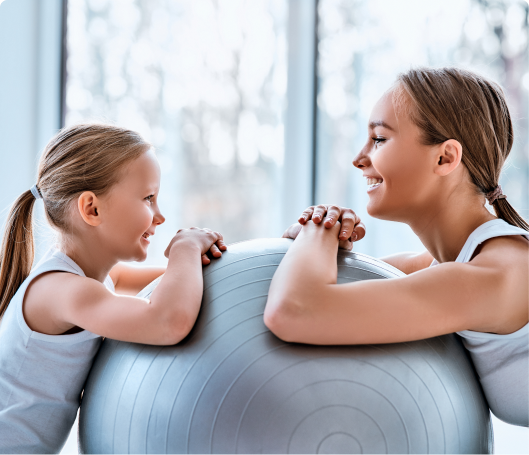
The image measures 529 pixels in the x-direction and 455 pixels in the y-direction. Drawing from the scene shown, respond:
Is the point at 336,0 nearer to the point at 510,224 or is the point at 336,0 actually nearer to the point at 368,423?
the point at 510,224

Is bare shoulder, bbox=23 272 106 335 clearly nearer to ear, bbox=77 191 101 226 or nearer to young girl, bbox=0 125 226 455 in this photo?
young girl, bbox=0 125 226 455

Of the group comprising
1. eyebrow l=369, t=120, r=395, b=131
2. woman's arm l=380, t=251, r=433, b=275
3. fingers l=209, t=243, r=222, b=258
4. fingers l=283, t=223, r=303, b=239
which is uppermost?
eyebrow l=369, t=120, r=395, b=131

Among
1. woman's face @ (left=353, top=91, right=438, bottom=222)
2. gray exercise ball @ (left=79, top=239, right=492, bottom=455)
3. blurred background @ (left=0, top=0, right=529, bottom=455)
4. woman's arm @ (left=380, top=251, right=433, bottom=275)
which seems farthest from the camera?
blurred background @ (left=0, top=0, right=529, bottom=455)

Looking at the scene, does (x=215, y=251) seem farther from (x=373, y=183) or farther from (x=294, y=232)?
(x=373, y=183)

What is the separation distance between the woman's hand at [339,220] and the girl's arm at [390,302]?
4.8 inches

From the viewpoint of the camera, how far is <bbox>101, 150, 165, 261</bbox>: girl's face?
117 cm

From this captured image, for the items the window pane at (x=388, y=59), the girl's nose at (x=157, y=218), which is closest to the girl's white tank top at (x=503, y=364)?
the girl's nose at (x=157, y=218)

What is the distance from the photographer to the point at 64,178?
117cm

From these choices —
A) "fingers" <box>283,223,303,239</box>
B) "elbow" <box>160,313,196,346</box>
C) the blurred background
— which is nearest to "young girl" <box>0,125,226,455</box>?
"elbow" <box>160,313,196,346</box>

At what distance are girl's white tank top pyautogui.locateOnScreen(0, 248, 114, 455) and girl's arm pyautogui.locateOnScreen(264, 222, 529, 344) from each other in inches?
17.7

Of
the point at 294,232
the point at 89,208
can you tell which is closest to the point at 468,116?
the point at 294,232

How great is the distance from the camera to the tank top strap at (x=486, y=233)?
1024 mm

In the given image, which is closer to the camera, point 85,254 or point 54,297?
point 54,297

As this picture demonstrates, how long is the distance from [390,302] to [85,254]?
696 mm
